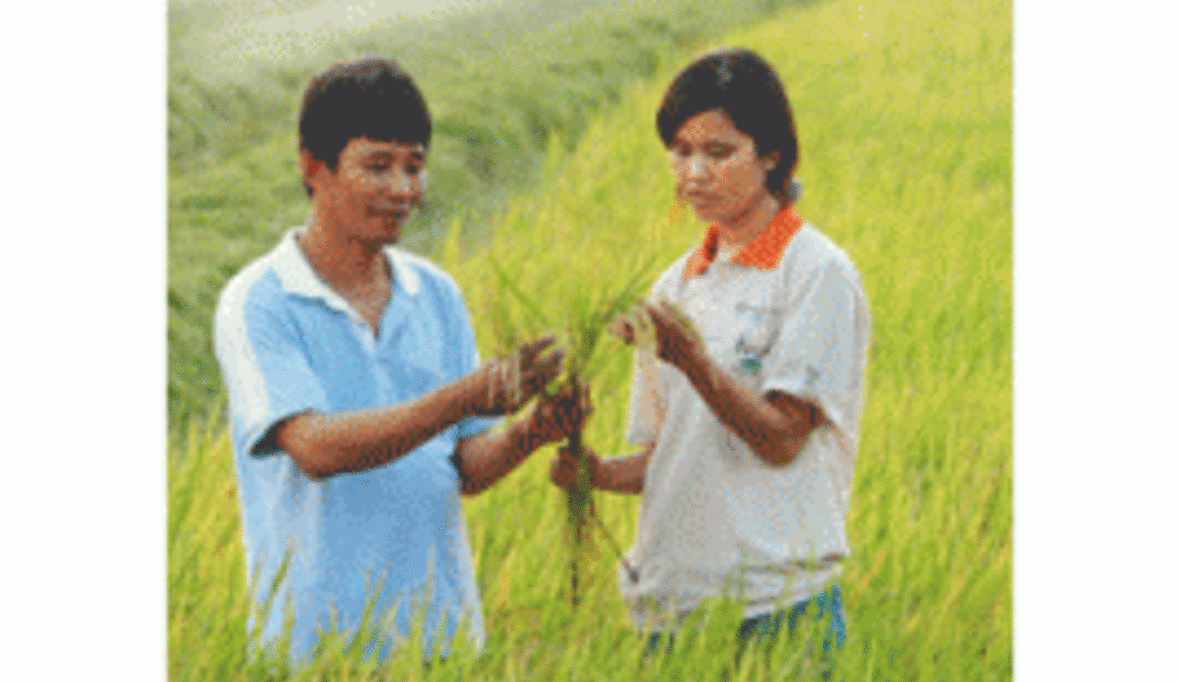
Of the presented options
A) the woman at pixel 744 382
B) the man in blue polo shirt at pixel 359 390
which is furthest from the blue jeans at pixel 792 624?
the man in blue polo shirt at pixel 359 390

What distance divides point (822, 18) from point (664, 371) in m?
0.78

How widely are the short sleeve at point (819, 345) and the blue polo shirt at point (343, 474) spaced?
14.1 inches

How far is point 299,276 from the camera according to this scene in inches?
53.9

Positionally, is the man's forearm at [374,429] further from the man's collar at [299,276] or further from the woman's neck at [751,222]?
the woman's neck at [751,222]

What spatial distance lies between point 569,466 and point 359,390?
12.3 inches

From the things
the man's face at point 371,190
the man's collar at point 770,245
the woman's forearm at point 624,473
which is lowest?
the woman's forearm at point 624,473

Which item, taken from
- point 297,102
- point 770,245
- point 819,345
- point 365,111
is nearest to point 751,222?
point 770,245

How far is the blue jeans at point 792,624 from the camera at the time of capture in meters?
1.48

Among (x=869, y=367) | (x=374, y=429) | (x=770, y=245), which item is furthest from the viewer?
(x=869, y=367)

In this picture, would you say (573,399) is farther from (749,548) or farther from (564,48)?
(564,48)

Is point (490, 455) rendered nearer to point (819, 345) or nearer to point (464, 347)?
point (464, 347)

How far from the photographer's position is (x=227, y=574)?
156 centimetres

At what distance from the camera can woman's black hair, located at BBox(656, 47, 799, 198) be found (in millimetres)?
1451

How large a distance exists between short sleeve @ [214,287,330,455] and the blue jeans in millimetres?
518
